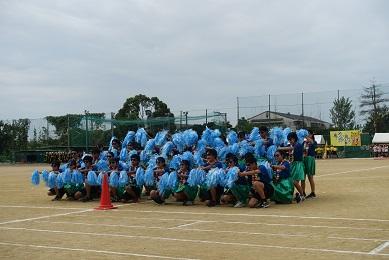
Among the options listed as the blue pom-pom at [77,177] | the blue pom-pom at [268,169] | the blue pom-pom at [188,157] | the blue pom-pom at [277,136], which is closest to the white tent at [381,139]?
the blue pom-pom at [277,136]

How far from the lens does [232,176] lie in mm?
12430

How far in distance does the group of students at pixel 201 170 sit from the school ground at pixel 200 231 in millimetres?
487

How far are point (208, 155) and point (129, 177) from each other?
2.34m

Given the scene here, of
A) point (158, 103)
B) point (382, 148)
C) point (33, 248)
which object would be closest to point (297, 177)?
point (33, 248)

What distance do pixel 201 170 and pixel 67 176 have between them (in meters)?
4.25

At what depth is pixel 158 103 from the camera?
6575cm

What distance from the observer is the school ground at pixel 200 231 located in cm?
732

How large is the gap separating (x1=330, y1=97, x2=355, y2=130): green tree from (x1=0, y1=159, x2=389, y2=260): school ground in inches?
1777

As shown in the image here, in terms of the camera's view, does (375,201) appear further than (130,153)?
No

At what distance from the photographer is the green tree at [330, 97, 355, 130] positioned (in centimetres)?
5747

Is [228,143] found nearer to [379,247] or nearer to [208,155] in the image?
[208,155]

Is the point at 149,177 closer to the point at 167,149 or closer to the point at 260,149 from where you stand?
the point at 167,149

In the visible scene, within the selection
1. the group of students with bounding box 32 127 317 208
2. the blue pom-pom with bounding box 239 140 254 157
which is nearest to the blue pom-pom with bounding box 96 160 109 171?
the group of students with bounding box 32 127 317 208

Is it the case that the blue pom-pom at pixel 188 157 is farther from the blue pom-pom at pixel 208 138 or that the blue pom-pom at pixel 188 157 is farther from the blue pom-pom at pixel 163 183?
the blue pom-pom at pixel 208 138
